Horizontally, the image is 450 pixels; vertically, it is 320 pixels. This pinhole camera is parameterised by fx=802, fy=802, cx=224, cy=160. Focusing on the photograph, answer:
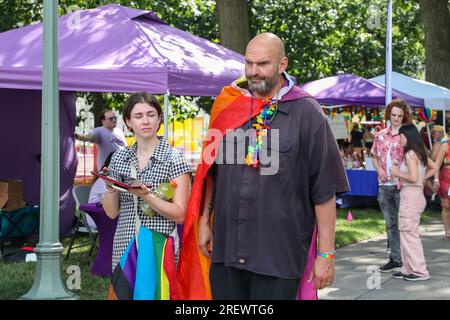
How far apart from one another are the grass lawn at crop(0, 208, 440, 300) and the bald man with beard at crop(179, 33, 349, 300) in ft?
12.5

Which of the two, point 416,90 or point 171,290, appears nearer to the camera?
point 171,290

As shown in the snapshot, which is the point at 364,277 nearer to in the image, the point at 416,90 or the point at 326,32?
the point at 416,90

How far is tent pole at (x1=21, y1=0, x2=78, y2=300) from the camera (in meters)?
7.02

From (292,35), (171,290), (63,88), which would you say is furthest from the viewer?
(292,35)

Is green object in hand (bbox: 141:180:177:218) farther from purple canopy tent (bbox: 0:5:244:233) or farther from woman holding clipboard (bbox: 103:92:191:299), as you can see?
purple canopy tent (bbox: 0:5:244:233)

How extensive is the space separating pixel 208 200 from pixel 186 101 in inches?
779

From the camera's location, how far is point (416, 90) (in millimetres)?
18000

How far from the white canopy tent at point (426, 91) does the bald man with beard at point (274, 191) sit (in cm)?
1392

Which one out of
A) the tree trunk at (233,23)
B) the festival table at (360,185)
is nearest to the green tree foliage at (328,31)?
the festival table at (360,185)

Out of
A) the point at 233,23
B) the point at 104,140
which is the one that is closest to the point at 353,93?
the point at 233,23

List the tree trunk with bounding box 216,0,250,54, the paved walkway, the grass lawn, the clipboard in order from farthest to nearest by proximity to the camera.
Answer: the tree trunk with bounding box 216,0,250,54
the paved walkway
the grass lawn
the clipboard

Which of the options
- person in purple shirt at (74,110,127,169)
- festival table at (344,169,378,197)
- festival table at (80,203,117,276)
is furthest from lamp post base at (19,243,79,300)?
festival table at (344,169,378,197)

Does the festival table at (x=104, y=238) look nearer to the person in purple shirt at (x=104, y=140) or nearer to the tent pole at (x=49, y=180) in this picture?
the tent pole at (x=49, y=180)

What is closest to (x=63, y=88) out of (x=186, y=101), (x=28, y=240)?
(x=28, y=240)
